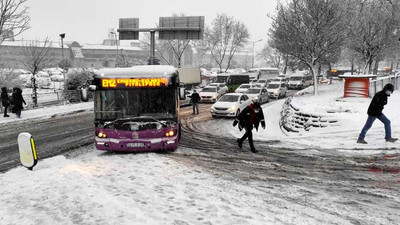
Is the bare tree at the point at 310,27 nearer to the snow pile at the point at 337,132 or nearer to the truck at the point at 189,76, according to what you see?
the snow pile at the point at 337,132

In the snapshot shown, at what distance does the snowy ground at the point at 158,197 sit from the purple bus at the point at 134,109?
0.51 metres

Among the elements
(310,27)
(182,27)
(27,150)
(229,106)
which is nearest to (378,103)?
(229,106)

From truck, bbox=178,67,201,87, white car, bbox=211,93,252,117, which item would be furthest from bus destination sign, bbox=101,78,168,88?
truck, bbox=178,67,201,87

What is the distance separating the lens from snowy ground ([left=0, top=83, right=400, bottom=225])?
5.05 metres

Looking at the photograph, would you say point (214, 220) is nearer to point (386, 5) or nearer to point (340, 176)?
point (340, 176)

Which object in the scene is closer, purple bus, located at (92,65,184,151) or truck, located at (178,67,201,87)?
purple bus, located at (92,65,184,151)

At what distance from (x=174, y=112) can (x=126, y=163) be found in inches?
80.3

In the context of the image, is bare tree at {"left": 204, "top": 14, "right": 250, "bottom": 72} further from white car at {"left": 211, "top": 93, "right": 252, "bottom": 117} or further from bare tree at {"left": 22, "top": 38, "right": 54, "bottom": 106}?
white car at {"left": 211, "top": 93, "right": 252, "bottom": 117}

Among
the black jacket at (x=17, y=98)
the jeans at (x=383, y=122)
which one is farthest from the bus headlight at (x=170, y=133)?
the black jacket at (x=17, y=98)

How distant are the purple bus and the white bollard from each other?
75.4 inches

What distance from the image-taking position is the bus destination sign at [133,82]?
928 centimetres

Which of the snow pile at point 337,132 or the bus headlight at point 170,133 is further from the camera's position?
the snow pile at point 337,132

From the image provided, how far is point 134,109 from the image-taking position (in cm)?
928

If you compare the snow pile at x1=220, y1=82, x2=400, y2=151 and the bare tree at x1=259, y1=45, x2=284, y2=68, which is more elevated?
the bare tree at x1=259, y1=45, x2=284, y2=68
